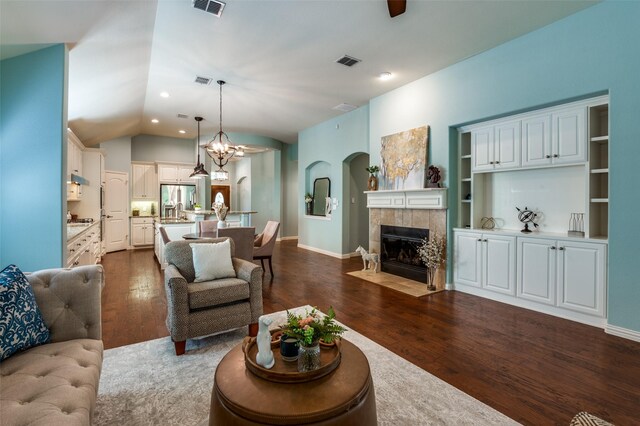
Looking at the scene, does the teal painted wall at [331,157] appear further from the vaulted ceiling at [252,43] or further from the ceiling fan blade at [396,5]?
the ceiling fan blade at [396,5]

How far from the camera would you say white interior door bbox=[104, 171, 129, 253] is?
7559 millimetres

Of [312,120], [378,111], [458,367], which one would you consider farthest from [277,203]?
[458,367]

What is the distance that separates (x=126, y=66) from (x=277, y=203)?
19.6 ft

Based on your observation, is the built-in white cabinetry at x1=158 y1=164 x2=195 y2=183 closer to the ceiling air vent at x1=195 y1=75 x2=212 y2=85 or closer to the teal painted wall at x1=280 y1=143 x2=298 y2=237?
the teal painted wall at x1=280 y1=143 x2=298 y2=237

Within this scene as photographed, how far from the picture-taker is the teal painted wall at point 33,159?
2729 mm

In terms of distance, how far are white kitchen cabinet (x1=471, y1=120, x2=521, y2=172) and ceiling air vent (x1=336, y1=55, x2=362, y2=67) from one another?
1949 millimetres

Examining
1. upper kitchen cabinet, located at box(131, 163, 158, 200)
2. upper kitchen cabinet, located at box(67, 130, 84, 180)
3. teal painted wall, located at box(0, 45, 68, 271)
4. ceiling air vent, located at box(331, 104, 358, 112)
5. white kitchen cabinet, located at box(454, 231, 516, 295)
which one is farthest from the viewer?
upper kitchen cabinet, located at box(131, 163, 158, 200)

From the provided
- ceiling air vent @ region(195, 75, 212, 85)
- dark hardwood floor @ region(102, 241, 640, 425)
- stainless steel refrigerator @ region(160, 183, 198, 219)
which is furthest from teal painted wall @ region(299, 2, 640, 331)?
stainless steel refrigerator @ region(160, 183, 198, 219)

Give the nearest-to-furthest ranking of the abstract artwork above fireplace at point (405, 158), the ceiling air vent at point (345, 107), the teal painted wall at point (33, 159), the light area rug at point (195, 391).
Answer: the light area rug at point (195, 391), the teal painted wall at point (33, 159), the abstract artwork above fireplace at point (405, 158), the ceiling air vent at point (345, 107)

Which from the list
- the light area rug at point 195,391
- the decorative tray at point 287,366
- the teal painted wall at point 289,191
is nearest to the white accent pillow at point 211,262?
the light area rug at point 195,391

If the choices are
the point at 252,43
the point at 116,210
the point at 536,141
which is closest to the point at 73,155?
the point at 116,210

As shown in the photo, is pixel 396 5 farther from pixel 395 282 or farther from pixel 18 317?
pixel 395 282

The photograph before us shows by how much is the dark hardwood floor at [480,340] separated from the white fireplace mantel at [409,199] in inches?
52.4

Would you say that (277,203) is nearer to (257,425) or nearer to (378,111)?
(378,111)
